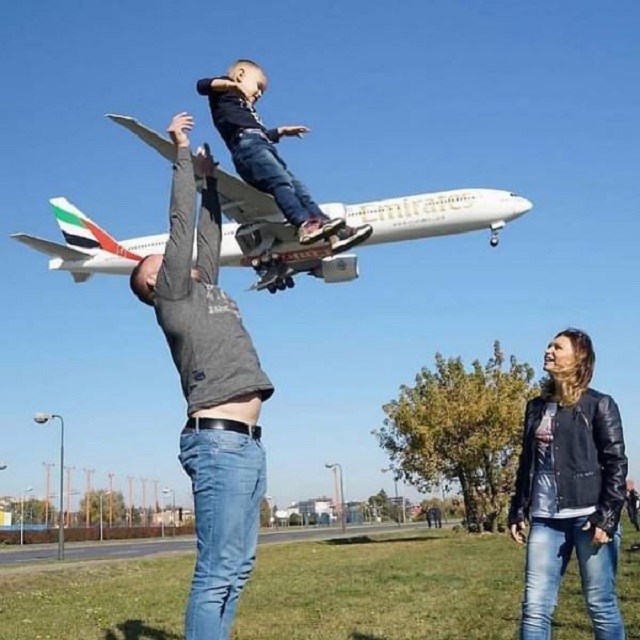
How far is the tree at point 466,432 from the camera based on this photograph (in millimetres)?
31297

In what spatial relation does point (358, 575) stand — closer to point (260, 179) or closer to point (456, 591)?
point (456, 591)

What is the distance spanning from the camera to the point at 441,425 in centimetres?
3139

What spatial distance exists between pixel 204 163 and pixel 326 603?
22.4ft

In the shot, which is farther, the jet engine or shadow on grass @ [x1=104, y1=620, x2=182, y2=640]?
the jet engine

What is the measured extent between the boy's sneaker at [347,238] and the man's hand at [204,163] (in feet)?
4.59

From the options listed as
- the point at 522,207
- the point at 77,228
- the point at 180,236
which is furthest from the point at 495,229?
the point at 180,236

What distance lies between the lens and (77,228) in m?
29.5

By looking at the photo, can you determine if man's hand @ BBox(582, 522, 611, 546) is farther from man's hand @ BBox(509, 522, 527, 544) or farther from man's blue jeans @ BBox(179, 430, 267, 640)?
man's blue jeans @ BBox(179, 430, 267, 640)

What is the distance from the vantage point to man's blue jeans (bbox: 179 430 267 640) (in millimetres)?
3564

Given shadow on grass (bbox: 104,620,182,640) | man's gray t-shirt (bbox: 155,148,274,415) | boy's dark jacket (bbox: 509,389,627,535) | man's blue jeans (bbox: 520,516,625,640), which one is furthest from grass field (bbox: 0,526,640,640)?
man's gray t-shirt (bbox: 155,148,274,415)

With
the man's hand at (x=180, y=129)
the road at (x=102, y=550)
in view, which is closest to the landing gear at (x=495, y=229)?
the road at (x=102, y=550)

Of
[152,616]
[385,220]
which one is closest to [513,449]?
[385,220]

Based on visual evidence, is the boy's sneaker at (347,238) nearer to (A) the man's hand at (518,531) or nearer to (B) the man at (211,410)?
(B) the man at (211,410)

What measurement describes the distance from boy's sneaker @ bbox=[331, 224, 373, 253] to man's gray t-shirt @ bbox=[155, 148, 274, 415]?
196 centimetres
